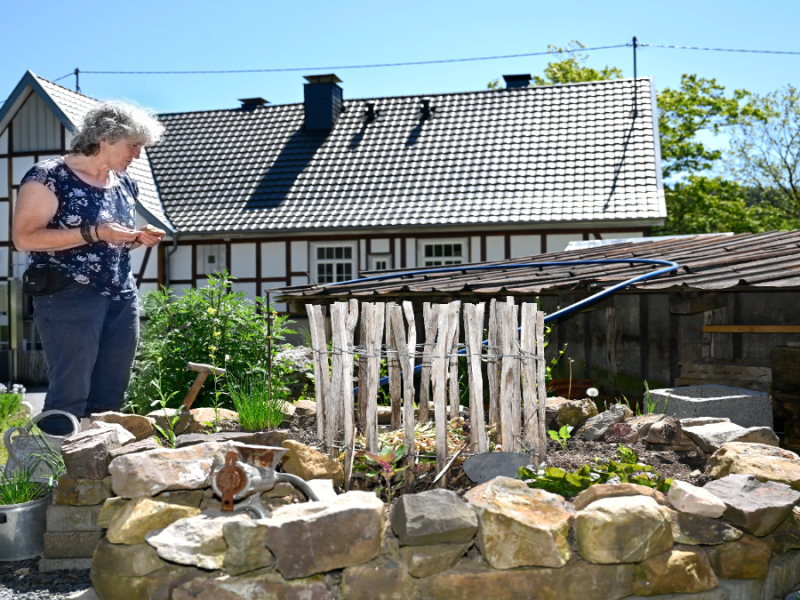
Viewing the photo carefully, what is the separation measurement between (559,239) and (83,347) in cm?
1097

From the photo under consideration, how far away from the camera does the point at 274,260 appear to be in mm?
14633

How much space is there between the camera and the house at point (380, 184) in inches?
540

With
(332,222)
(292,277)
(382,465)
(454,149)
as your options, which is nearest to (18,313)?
(292,277)

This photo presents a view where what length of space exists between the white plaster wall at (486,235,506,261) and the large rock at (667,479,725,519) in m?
10.9

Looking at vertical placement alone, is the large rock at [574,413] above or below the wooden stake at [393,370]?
below

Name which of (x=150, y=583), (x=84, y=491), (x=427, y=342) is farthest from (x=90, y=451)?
(x=427, y=342)

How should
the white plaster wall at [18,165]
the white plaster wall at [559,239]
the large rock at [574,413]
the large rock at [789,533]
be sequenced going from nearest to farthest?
the large rock at [789,533] → the large rock at [574,413] → the white plaster wall at [559,239] → the white plaster wall at [18,165]

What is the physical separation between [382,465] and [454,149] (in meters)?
12.7

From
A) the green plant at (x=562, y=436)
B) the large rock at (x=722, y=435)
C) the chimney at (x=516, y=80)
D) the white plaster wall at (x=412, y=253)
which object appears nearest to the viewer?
the large rock at (x=722, y=435)

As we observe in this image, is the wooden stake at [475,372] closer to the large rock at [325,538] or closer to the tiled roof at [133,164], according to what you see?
the large rock at [325,538]

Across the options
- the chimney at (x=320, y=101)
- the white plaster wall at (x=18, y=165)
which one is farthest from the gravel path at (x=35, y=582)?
the chimney at (x=320, y=101)

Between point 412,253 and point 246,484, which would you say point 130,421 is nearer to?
point 246,484

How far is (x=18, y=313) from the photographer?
14641 millimetres

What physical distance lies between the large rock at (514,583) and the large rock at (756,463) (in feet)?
2.99
